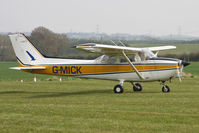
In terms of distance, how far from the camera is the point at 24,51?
2097cm

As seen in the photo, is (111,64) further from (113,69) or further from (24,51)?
(24,51)

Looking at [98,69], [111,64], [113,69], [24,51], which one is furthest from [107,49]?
[24,51]

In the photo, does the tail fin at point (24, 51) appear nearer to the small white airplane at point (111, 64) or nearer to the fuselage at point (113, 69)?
the small white airplane at point (111, 64)

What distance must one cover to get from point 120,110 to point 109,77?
7190 mm

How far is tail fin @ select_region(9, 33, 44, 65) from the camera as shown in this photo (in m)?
20.9

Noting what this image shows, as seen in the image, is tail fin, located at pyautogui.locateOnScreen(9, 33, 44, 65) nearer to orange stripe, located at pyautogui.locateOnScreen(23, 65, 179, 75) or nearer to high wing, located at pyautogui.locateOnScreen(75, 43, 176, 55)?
orange stripe, located at pyautogui.locateOnScreen(23, 65, 179, 75)

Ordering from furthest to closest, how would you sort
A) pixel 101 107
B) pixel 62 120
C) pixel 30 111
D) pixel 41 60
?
pixel 41 60, pixel 101 107, pixel 30 111, pixel 62 120

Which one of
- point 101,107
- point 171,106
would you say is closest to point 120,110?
point 101,107

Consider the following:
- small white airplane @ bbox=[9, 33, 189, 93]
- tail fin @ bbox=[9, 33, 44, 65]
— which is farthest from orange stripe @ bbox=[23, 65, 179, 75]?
tail fin @ bbox=[9, 33, 44, 65]

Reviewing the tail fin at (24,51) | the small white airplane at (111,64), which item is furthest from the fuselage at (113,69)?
the tail fin at (24,51)

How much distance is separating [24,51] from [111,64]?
488 cm

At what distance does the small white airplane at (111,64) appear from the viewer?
59.8 ft

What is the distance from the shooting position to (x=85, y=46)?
1730 centimetres

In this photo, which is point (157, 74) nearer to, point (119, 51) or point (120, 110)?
point (119, 51)
